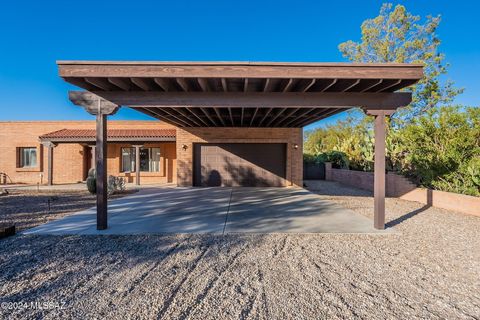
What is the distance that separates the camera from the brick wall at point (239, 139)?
42.2ft

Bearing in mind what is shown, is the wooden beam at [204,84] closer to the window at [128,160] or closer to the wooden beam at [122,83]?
the wooden beam at [122,83]

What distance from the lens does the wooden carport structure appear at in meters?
4.81

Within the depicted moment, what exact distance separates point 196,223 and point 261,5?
16.7 m

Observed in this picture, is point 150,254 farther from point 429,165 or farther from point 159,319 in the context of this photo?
point 429,165

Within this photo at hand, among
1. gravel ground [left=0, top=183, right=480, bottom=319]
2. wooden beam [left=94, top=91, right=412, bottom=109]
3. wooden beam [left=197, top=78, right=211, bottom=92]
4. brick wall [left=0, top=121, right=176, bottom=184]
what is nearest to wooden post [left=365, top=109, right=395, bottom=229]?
wooden beam [left=94, top=91, right=412, bottom=109]

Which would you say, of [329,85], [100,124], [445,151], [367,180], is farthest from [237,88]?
[367,180]

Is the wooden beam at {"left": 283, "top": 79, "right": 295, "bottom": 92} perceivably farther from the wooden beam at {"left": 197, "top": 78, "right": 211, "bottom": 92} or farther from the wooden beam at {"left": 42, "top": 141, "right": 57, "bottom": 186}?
the wooden beam at {"left": 42, "top": 141, "right": 57, "bottom": 186}

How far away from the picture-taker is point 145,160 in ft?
52.2

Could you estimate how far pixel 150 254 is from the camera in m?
4.20

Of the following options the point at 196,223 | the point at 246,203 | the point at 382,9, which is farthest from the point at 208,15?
the point at 196,223

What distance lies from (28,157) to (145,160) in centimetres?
766

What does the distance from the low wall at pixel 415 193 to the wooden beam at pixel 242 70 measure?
4980 mm

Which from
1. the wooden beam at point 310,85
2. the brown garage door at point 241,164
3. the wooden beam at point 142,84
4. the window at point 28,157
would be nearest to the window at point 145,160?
the brown garage door at point 241,164

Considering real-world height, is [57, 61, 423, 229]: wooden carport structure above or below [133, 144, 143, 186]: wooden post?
above
